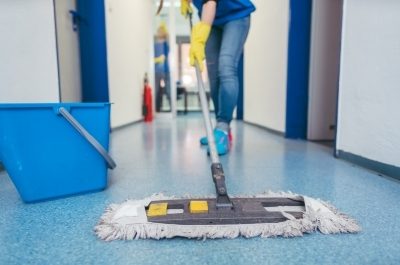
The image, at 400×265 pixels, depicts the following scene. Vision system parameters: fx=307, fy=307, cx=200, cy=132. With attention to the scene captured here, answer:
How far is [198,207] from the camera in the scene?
2.15ft

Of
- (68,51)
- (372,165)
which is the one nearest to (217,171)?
(372,165)

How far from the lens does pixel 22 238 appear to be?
590 mm

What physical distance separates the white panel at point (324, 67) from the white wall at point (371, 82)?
23.6 inches

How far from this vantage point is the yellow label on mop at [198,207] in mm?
641

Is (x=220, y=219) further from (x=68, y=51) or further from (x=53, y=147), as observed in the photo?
(x=68, y=51)

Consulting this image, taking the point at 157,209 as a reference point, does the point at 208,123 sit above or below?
above

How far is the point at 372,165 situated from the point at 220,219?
79 cm

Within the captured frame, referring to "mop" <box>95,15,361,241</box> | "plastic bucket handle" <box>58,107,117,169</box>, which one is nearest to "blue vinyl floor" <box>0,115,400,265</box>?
"mop" <box>95,15,361,241</box>

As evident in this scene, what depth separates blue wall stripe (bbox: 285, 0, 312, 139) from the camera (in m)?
1.94

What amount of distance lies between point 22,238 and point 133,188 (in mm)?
369

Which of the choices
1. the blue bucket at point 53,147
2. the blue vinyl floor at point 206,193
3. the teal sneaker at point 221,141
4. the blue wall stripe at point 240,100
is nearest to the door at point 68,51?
the blue vinyl floor at point 206,193

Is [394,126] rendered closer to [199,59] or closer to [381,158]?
[381,158]

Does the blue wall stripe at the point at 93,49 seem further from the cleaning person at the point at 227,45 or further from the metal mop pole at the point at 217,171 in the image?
the metal mop pole at the point at 217,171

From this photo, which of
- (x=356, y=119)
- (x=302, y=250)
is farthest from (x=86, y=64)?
(x=302, y=250)
